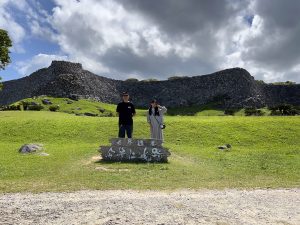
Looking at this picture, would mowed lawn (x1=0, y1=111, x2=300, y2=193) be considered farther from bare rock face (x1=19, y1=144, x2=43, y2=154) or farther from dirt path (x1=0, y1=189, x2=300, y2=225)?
dirt path (x1=0, y1=189, x2=300, y2=225)

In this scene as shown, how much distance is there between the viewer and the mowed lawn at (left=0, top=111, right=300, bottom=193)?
567 inches

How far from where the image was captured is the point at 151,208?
33.2 feet

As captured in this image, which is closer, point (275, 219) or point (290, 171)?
point (275, 219)

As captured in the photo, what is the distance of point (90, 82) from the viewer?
95312mm

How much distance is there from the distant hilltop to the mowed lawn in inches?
2110

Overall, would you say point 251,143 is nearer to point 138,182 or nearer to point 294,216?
point 138,182

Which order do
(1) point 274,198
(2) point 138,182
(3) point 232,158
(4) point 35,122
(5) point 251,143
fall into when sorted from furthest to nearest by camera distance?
(4) point 35,122
(5) point 251,143
(3) point 232,158
(2) point 138,182
(1) point 274,198

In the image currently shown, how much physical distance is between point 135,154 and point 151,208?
9903 mm

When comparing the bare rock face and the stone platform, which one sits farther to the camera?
the bare rock face

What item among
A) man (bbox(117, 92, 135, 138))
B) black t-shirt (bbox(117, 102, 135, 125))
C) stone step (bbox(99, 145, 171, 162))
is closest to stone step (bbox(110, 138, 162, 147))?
stone step (bbox(99, 145, 171, 162))

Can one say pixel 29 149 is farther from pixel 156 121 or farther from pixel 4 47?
pixel 4 47

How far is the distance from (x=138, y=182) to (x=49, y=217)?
5.30 meters

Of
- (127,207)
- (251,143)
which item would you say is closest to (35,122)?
(251,143)

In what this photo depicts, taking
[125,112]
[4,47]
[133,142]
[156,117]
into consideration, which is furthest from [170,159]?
[4,47]
